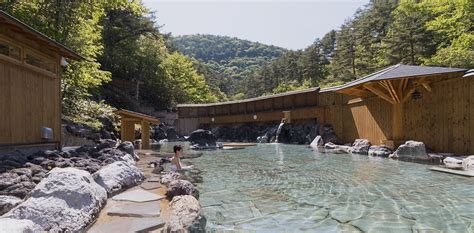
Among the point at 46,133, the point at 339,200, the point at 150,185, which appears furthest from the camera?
the point at 46,133

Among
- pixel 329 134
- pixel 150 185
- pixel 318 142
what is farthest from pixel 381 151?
pixel 150 185

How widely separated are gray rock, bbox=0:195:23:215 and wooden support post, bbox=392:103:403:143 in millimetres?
11405

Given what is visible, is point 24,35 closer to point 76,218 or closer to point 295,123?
point 76,218

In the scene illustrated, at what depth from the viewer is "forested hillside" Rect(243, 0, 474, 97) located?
15.3 metres

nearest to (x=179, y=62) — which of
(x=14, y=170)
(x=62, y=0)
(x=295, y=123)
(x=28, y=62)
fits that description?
(x=295, y=123)

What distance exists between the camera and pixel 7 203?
3451mm

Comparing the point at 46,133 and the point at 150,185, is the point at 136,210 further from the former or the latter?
the point at 46,133

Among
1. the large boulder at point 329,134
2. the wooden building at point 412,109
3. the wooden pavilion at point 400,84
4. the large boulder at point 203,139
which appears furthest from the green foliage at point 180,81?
the wooden pavilion at point 400,84

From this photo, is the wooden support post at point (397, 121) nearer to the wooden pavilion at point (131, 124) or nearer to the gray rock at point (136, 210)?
the gray rock at point (136, 210)

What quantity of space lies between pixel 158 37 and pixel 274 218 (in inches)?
1337

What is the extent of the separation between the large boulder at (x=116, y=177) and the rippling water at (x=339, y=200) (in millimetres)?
1358

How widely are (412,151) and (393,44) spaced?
14271 mm

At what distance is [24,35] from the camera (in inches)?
258

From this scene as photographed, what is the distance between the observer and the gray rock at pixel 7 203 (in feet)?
11.2
